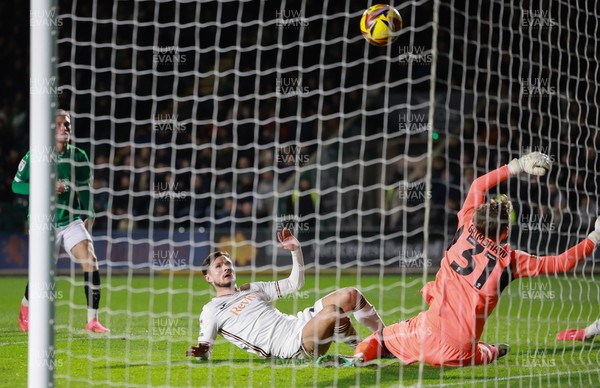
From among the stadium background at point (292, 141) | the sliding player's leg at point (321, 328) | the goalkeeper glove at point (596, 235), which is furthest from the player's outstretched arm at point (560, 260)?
the stadium background at point (292, 141)

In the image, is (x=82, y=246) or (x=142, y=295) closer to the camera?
(x=82, y=246)

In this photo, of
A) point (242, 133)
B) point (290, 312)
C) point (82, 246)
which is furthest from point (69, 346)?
point (242, 133)

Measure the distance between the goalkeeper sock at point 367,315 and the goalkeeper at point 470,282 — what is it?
0.28 metres

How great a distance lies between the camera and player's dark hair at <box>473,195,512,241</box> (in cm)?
534

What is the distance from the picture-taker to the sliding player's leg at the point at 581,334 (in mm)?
6594

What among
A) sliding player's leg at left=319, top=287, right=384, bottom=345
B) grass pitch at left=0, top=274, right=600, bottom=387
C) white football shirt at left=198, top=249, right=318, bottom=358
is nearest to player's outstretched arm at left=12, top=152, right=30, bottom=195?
grass pitch at left=0, top=274, right=600, bottom=387

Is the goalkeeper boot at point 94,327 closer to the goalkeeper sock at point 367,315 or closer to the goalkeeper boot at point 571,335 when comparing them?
the goalkeeper sock at point 367,315

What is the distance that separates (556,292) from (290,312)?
143 inches

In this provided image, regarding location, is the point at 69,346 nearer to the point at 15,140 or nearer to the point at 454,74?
the point at 15,140

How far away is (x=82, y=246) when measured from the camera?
23.1 feet

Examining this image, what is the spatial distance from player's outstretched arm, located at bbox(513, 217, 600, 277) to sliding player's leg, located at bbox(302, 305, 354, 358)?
3.65 feet

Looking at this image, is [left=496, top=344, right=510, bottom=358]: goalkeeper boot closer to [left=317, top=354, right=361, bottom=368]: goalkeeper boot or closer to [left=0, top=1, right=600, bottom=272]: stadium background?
[left=317, top=354, right=361, bottom=368]: goalkeeper boot

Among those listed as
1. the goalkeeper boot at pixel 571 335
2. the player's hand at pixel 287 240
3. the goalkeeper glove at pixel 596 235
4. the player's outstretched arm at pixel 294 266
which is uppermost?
the goalkeeper glove at pixel 596 235

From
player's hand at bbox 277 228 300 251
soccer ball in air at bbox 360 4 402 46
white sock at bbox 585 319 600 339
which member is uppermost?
soccer ball in air at bbox 360 4 402 46
